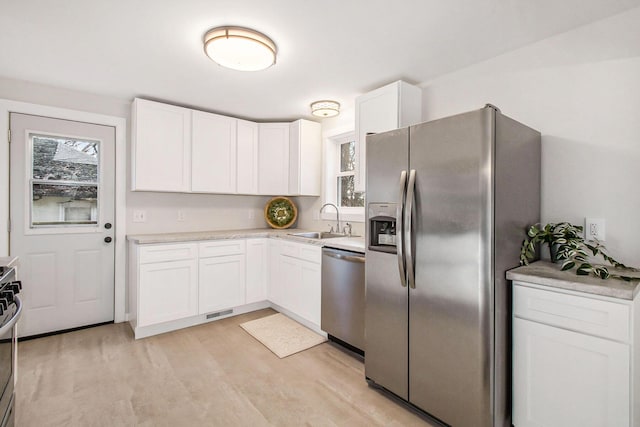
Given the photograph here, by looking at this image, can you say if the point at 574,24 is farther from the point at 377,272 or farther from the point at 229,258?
the point at 229,258

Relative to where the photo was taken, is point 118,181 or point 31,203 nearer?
point 31,203

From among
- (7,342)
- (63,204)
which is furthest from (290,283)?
(63,204)

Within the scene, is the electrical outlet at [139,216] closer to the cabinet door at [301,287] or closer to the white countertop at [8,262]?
the white countertop at [8,262]

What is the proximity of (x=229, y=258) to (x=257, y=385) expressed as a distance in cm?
150

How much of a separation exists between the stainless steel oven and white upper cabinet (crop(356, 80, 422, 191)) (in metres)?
2.38

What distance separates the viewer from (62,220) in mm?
3004

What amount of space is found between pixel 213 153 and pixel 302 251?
1545mm

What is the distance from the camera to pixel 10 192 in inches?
109

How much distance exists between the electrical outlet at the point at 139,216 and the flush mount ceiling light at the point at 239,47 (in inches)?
79.3

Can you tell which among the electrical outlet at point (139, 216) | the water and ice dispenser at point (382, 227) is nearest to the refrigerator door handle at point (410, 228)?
the water and ice dispenser at point (382, 227)

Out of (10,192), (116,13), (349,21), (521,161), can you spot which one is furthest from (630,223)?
(10,192)

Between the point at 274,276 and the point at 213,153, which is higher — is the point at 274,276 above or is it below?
below

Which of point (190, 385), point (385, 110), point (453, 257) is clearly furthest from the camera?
point (385, 110)

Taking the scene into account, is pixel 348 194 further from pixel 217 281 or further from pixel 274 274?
pixel 217 281
